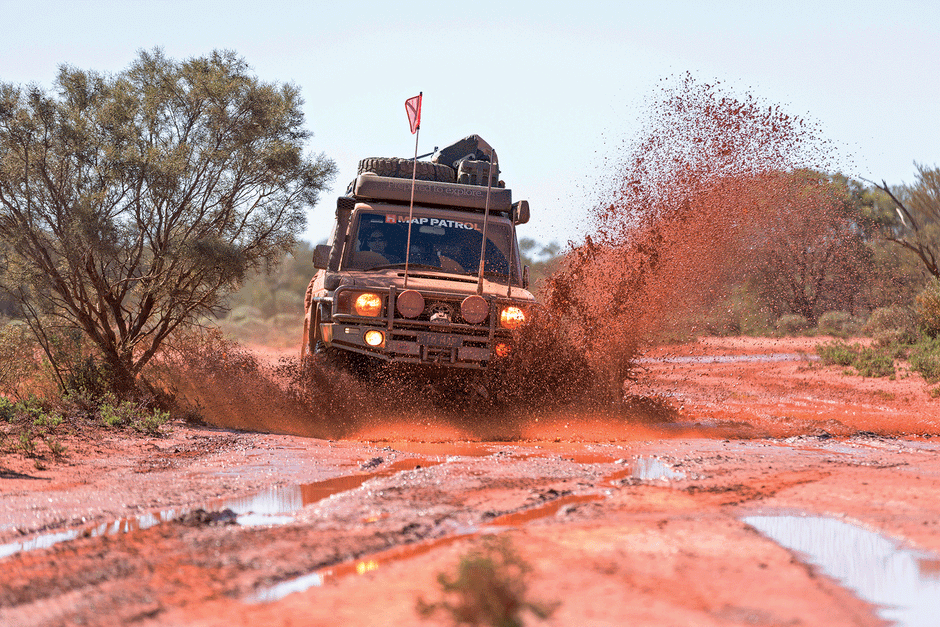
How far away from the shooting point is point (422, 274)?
30.5 ft

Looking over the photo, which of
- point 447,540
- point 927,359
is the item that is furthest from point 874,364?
point 447,540

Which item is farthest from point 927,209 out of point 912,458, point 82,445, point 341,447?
point 82,445

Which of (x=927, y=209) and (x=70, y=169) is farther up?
(x=927, y=209)

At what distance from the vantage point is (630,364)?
10359 millimetres

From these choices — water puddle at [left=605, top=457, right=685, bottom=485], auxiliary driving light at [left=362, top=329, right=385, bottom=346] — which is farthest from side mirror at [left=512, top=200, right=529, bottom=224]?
water puddle at [left=605, top=457, right=685, bottom=485]

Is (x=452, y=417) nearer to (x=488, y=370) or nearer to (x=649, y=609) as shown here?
(x=488, y=370)

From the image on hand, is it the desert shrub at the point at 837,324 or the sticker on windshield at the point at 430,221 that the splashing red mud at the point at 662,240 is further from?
the desert shrub at the point at 837,324

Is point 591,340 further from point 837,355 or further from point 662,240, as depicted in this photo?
point 837,355

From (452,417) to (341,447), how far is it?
1717mm

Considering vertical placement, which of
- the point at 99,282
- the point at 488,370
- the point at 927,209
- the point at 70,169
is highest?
the point at 927,209

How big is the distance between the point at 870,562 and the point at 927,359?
14631 mm

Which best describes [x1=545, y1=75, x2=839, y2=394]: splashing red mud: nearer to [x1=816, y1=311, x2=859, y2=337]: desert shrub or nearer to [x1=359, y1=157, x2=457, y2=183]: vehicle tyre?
[x1=359, y1=157, x2=457, y2=183]: vehicle tyre

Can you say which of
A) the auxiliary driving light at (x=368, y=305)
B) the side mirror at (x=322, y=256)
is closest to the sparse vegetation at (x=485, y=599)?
the auxiliary driving light at (x=368, y=305)

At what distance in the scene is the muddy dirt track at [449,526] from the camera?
10.4 feet
